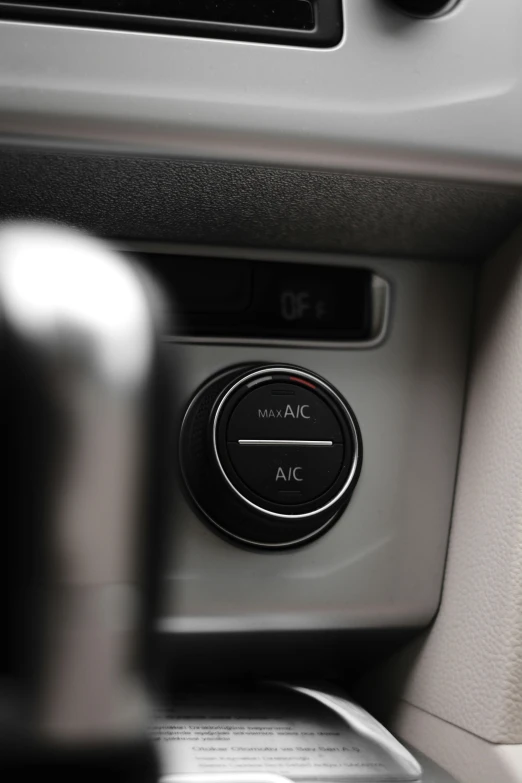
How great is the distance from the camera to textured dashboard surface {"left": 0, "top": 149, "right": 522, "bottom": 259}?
390 mm

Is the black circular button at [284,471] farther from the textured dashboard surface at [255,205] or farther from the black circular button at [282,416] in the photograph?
the textured dashboard surface at [255,205]

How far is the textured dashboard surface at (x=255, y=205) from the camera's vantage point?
0.39 metres

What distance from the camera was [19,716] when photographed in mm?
232

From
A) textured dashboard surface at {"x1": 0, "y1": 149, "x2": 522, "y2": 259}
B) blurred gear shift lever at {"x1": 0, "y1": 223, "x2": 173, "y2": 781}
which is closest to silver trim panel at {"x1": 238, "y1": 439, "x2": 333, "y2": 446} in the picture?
textured dashboard surface at {"x1": 0, "y1": 149, "x2": 522, "y2": 259}

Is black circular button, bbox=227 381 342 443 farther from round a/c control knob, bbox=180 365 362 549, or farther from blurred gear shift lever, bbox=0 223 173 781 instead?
blurred gear shift lever, bbox=0 223 173 781

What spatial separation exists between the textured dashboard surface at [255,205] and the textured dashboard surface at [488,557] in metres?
0.04

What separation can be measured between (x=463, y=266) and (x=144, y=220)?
207 millimetres

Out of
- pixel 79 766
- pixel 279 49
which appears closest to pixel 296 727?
pixel 79 766

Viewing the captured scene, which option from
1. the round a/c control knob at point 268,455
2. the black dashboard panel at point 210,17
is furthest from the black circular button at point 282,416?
the black dashboard panel at point 210,17

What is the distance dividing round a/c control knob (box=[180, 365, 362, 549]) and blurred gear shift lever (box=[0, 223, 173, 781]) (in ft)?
0.72

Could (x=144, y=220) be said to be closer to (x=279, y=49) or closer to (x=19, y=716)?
(x=279, y=49)

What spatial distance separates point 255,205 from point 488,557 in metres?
0.23

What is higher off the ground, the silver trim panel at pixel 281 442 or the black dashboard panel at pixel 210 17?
the black dashboard panel at pixel 210 17

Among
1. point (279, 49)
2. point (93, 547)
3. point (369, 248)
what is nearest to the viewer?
point (93, 547)
